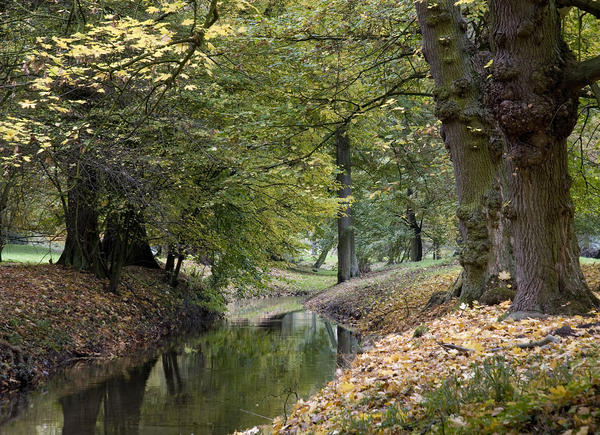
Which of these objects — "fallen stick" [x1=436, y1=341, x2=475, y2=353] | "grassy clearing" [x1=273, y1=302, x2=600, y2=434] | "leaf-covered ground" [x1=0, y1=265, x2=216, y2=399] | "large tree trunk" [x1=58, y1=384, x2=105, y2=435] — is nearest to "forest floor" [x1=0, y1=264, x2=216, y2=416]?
"leaf-covered ground" [x1=0, y1=265, x2=216, y2=399]

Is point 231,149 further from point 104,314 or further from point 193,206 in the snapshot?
point 104,314

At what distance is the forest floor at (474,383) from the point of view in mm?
3348

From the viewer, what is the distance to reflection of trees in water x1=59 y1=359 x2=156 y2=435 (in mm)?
7043

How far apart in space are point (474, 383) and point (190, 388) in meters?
6.03

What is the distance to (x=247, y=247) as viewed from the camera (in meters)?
16.4

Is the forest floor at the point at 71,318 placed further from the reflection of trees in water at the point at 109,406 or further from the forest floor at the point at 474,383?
the forest floor at the point at 474,383

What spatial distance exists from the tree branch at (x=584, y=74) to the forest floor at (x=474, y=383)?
267 centimetres

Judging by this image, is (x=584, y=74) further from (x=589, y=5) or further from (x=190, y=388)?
(x=190, y=388)

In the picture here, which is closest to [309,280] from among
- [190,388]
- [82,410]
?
[190,388]

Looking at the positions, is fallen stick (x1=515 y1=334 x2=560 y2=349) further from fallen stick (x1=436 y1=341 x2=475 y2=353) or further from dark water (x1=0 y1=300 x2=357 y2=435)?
dark water (x1=0 y1=300 x2=357 y2=435)

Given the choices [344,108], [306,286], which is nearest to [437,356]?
[344,108]

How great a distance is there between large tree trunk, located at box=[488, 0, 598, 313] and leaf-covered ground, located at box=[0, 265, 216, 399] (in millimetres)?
7765

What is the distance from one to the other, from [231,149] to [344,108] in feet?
9.69

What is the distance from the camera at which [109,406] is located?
807 cm
